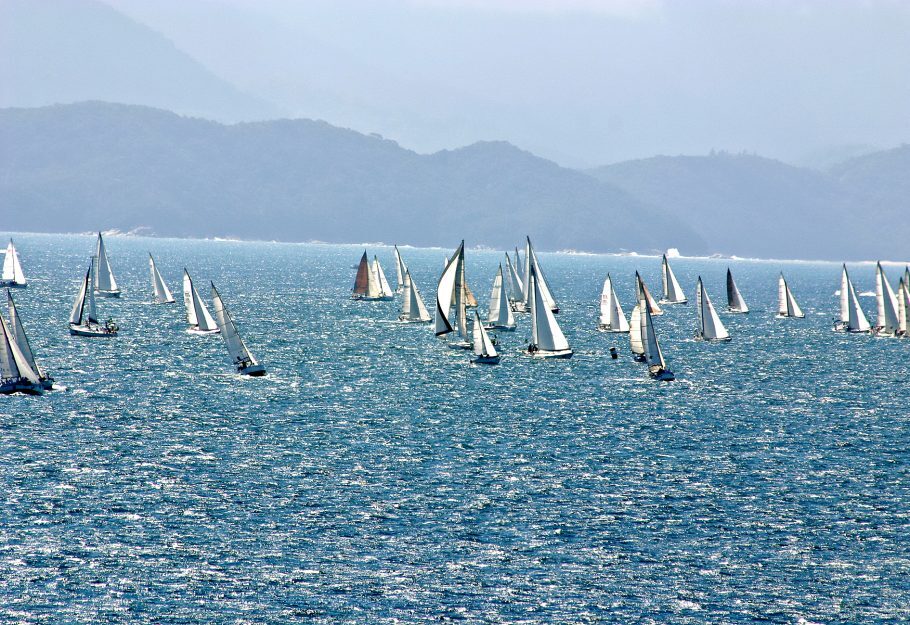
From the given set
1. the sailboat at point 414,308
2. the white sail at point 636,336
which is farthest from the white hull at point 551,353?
the sailboat at point 414,308

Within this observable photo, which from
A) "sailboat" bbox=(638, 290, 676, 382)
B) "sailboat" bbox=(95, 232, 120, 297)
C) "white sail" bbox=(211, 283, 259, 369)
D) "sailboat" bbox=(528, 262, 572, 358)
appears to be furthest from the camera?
"sailboat" bbox=(95, 232, 120, 297)

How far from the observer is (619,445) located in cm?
6875

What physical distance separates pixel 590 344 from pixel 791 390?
108 feet

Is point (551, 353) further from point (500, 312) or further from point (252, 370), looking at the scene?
point (252, 370)

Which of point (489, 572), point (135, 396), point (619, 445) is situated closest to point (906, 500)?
point (619, 445)

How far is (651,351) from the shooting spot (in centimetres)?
9638

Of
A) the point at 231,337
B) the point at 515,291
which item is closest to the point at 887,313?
the point at 515,291

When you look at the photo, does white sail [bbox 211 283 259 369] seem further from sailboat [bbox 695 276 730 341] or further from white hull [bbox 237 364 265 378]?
sailboat [bbox 695 276 730 341]

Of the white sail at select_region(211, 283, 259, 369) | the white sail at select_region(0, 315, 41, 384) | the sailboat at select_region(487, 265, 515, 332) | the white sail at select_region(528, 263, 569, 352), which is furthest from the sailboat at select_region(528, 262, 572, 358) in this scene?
the white sail at select_region(0, 315, 41, 384)

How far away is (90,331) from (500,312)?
1844 inches

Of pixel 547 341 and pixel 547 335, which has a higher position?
pixel 547 335

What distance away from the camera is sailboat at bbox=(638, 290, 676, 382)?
94225mm

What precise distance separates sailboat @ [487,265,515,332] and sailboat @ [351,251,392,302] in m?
57.6

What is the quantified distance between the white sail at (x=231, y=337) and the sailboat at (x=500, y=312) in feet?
117
